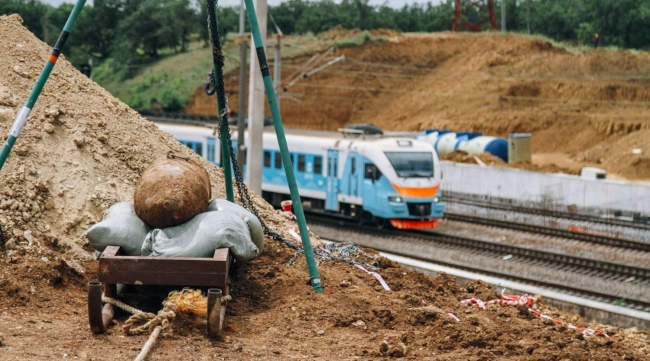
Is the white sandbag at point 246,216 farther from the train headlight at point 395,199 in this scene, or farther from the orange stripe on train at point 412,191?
the train headlight at point 395,199

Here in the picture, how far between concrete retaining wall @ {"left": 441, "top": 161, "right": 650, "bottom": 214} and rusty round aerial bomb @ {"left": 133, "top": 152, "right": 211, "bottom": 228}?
2131cm

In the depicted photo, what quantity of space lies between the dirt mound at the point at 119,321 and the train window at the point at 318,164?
1377 cm

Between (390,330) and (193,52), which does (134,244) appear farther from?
(193,52)

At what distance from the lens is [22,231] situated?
8.79m

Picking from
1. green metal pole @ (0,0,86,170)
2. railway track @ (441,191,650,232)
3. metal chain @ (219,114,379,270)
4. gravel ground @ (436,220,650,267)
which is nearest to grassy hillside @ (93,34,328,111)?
railway track @ (441,191,650,232)

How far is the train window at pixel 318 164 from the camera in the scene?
1008 inches

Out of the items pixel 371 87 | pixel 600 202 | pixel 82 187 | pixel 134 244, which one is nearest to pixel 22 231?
pixel 82 187

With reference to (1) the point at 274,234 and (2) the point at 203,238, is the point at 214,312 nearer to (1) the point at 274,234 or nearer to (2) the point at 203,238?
(2) the point at 203,238

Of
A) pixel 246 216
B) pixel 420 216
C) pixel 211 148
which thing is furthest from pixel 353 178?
pixel 246 216

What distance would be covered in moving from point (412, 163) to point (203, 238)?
16.1m

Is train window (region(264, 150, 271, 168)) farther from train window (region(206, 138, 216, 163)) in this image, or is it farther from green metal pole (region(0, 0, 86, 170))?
green metal pole (region(0, 0, 86, 170))

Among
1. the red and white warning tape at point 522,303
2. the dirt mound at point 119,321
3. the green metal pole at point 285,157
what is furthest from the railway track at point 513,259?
the green metal pole at point 285,157

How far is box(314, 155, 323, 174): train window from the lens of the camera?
25.6m

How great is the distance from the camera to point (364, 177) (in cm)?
2398
